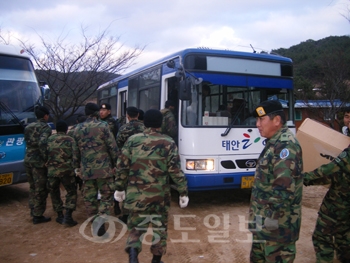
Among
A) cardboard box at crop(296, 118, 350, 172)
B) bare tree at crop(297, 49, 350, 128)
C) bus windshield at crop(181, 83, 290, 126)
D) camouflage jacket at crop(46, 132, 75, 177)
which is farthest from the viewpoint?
bare tree at crop(297, 49, 350, 128)

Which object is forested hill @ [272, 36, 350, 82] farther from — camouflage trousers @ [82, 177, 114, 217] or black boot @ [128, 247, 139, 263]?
black boot @ [128, 247, 139, 263]

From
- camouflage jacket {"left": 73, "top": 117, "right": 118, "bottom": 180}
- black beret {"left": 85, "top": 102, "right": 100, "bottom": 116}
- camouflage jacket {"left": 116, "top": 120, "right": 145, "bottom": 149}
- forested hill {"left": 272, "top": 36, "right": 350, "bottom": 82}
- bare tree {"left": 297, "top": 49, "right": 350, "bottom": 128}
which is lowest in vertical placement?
camouflage jacket {"left": 73, "top": 117, "right": 118, "bottom": 180}

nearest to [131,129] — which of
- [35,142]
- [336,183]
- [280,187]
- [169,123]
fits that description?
[169,123]

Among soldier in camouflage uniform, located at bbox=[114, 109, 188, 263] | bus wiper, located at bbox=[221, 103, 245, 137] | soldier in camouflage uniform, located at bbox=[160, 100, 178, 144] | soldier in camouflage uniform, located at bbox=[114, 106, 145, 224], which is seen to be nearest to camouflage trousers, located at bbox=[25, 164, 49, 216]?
soldier in camouflage uniform, located at bbox=[114, 106, 145, 224]

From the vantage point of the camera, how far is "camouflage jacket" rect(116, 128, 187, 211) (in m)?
3.37

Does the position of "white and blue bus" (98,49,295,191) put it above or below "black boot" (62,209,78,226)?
above

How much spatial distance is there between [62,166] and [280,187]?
367 centimetres

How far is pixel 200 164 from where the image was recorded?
5.43 m

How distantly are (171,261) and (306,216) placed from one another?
2760 millimetres

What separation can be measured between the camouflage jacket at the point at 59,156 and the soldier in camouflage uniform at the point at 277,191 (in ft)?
10.8

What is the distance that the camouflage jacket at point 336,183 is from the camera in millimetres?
3162

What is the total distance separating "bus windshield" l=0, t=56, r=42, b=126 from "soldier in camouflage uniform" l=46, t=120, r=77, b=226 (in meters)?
1.80

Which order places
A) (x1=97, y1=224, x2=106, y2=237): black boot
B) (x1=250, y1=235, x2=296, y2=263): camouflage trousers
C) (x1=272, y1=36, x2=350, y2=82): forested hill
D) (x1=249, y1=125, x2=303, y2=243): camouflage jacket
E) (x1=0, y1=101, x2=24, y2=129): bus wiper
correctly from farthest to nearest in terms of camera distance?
(x1=272, y1=36, x2=350, y2=82): forested hill < (x1=0, y1=101, x2=24, y2=129): bus wiper < (x1=97, y1=224, x2=106, y2=237): black boot < (x1=250, y1=235, x2=296, y2=263): camouflage trousers < (x1=249, y1=125, x2=303, y2=243): camouflage jacket

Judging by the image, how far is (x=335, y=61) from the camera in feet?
55.8
